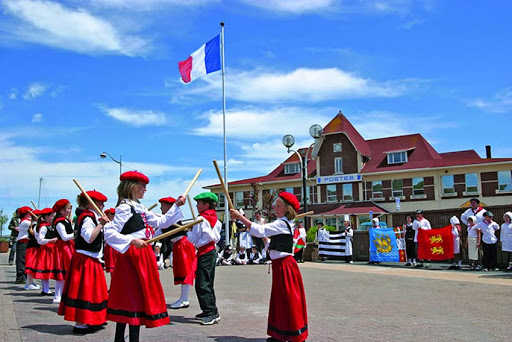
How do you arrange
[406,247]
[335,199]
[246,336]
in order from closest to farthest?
[246,336], [406,247], [335,199]

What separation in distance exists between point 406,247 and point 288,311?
538 inches

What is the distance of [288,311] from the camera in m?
5.67

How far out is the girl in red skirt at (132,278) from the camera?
17.6 feet

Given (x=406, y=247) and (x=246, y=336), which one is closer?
(x=246, y=336)

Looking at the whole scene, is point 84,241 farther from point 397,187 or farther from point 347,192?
point 347,192

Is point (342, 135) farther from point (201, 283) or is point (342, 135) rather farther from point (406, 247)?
point (201, 283)

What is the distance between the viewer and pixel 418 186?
4875 centimetres


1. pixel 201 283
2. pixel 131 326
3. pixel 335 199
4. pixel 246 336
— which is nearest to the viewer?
pixel 131 326

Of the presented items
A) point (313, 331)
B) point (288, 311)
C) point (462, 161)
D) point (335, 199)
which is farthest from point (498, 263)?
point (335, 199)

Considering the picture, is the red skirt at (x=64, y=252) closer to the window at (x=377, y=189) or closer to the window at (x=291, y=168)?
the window at (x=377, y=189)

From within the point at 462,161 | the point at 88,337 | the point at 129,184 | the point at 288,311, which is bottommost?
the point at 88,337

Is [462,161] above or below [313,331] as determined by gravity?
above

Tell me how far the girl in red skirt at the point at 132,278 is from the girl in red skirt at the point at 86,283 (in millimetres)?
1150

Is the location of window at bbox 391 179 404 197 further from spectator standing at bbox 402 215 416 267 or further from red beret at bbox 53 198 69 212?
red beret at bbox 53 198 69 212
